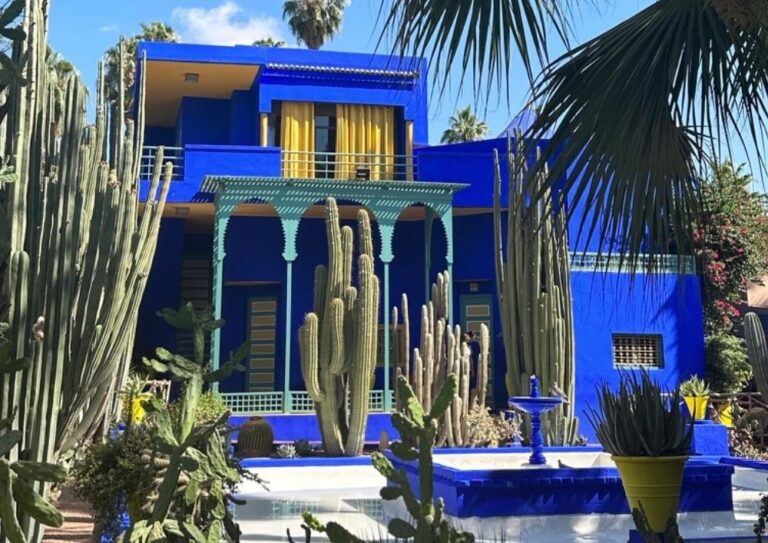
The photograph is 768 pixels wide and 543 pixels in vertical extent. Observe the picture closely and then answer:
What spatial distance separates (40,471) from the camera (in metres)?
3.22

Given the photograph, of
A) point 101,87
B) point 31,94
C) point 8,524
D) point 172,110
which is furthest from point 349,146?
point 8,524

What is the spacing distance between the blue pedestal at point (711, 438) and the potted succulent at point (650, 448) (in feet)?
23.2

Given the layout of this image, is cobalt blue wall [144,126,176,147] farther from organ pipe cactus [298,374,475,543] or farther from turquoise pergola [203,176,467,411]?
organ pipe cactus [298,374,475,543]

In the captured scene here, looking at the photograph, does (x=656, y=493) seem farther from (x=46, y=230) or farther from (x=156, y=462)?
(x=46, y=230)

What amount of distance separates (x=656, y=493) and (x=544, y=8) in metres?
3.27

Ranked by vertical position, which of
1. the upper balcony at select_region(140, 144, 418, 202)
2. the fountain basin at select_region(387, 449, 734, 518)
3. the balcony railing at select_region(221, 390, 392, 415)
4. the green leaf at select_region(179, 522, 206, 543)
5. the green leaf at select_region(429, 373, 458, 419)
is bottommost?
the fountain basin at select_region(387, 449, 734, 518)

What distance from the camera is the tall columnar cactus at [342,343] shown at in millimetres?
12930

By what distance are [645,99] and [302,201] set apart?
12.7 metres

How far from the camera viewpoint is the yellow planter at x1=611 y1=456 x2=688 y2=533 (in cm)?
562

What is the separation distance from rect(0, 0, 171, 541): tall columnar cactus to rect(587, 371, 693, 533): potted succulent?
145 inches

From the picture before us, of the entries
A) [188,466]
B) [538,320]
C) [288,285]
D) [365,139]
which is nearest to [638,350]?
[538,320]

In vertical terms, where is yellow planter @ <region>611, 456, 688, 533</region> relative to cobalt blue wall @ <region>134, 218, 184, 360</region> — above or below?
below

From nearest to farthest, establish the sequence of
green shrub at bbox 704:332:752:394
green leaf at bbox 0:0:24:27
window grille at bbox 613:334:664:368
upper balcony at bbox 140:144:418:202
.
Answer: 1. green leaf at bbox 0:0:24:27
2. window grille at bbox 613:334:664:368
3. upper balcony at bbox 140:144:418:202
4. green shrub at bbox 704:332:752:394

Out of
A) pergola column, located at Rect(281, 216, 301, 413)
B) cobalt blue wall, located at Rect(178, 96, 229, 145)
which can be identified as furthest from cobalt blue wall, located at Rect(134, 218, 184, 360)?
pergola column, located at Rect(281, 216, 301, 413)
